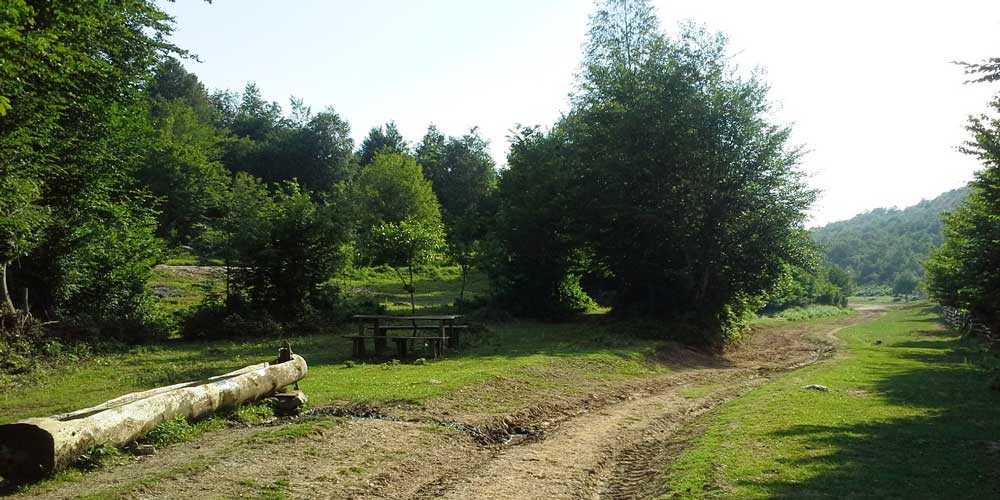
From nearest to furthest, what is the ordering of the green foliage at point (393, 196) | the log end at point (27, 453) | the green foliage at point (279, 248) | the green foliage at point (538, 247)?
the log end at point (27, 453)
the green foliage at point (279, 248)
the green foliage at point (538, 247)
the green foliage at point (393, 196)

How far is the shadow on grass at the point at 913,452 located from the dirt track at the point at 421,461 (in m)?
2.07

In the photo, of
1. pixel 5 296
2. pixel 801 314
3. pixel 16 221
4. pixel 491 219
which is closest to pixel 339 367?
pixel 16 221

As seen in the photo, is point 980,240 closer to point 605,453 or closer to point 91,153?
point 605,453

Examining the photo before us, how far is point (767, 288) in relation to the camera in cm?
2900

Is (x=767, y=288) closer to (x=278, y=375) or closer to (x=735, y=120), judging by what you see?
(x=735, y=120)

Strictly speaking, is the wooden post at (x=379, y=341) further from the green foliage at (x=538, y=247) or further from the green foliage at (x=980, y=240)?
the green foliage at (x=980, y=240)

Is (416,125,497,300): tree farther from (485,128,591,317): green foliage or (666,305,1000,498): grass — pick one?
(666,305,1000,498): grass

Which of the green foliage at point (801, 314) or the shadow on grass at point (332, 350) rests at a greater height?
the shadow on grass at point (332, 350)

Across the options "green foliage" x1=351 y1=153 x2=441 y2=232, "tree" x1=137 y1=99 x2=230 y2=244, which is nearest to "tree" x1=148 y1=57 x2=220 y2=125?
"tree" x1=137 y1=99 x2=230 y2=244

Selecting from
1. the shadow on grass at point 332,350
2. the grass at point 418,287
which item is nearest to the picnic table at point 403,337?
the shadow on grass at point 332,350

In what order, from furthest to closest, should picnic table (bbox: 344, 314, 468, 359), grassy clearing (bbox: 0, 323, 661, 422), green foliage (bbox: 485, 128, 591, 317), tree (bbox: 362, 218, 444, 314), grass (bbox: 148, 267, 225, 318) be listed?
1. green foliage (bbox: 485, 128, 591, 317)
2. tree (bbox: 362, 218, 444, 314)
3. grass (bbox: 148, 267, 225, 318)
4. picnic table (bbox: 344, 314, 468, 359)
5. grassy clearing (bbox: 0, 323, 661, 422)

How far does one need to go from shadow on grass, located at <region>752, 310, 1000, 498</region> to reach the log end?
8408 millimetres

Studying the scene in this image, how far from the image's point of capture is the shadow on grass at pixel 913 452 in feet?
24.7

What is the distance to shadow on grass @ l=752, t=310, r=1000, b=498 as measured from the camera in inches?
296
